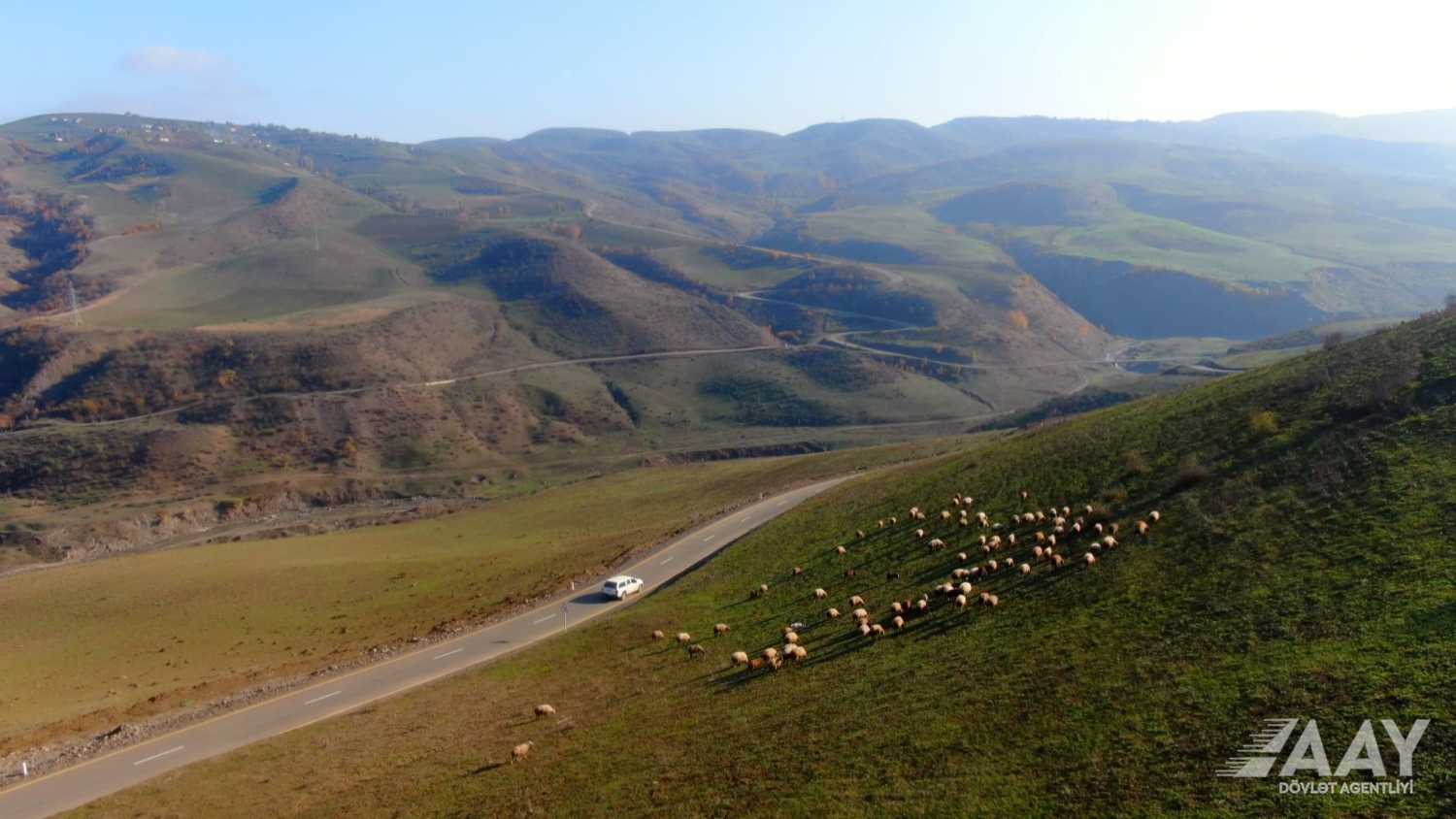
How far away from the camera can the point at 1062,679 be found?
19.8 m

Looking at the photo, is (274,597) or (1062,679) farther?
(274,597)

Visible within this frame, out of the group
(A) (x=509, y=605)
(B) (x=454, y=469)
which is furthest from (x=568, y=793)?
(B) (x=454, y=469)

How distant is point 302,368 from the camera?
124750mm

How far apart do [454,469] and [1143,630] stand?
98950 mm

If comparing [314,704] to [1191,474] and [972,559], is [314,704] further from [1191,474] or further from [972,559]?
[1191,474]

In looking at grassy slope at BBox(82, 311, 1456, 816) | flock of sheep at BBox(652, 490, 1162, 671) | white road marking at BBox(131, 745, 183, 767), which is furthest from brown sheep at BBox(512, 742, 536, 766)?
white road marking at BBox(131, 745, 183, 767)

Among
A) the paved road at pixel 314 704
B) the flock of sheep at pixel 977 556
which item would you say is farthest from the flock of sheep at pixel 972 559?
the paved road at pixel 314 704

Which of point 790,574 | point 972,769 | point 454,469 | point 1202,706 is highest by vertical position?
point 1202,706

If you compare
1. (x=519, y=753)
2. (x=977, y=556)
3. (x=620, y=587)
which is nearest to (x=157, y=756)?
(x=519, y=753)

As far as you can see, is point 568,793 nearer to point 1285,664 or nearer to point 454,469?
point 1285,664

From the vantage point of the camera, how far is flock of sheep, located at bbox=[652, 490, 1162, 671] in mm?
27094

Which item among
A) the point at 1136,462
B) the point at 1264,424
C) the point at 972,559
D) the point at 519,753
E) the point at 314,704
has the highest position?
the point at 1264,424

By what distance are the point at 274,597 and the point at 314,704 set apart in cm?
2047

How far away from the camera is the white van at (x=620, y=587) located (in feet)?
134
